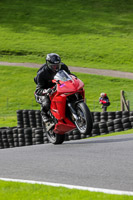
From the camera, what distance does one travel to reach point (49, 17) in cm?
6569

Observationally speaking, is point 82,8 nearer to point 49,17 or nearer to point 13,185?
point 49,17

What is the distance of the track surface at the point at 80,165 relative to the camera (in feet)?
22.0

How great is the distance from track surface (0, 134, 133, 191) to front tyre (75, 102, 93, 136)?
49 centimetres

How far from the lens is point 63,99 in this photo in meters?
10.4

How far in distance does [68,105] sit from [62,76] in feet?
2.41

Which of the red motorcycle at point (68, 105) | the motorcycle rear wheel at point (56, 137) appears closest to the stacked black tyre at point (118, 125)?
the motorcycle rear wheel at point (56, 137)

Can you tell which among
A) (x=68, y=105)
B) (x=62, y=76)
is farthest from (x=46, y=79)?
(x=68, y=105)

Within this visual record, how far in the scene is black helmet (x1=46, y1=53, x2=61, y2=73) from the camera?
1071 cm

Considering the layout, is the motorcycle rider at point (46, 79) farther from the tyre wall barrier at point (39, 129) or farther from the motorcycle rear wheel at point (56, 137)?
the tyre wall barrier at point (39, 129)

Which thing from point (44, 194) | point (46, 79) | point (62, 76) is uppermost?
point (62, 76)

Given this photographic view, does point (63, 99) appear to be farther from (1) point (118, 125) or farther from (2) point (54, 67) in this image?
(1) point (118, 125)

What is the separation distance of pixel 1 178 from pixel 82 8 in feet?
208

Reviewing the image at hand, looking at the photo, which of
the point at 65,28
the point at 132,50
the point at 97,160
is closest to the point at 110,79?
the point at 132,50

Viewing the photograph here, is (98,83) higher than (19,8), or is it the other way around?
(19,8)
